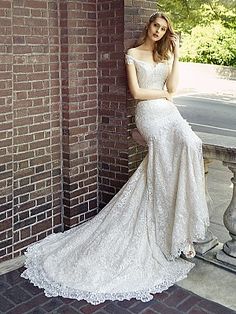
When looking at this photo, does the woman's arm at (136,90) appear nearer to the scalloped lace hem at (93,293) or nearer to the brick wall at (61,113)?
the brick wall at (61,113)

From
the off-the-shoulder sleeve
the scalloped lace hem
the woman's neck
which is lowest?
the scalloped lace hem

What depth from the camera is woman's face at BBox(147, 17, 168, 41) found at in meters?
3.90

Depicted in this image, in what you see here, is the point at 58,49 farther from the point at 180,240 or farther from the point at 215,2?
the point at 215,2

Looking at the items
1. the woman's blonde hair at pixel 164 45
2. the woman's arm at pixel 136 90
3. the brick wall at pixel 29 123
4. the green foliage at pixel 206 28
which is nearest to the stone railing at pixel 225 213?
the woman's arm at pixel 136 90

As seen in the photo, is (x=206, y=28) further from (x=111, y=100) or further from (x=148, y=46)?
(x=148, y=46)

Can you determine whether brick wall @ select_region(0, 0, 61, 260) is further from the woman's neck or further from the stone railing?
the stone railing

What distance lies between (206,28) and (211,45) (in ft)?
5.84

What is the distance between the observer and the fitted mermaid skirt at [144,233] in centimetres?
356

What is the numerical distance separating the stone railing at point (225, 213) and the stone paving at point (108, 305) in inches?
22.1

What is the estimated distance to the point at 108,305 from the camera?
3.33 m

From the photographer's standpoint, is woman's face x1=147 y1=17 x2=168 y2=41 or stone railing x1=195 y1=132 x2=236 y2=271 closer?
stone railing x1=195 y1=132 x2=236 y2=271

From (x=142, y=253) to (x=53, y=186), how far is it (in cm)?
107

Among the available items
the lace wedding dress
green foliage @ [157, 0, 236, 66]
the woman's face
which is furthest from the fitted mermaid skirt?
green foliage @ [157, 0, 236, 66]

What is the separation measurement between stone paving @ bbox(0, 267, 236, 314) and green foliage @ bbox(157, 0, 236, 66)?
12150 mm
